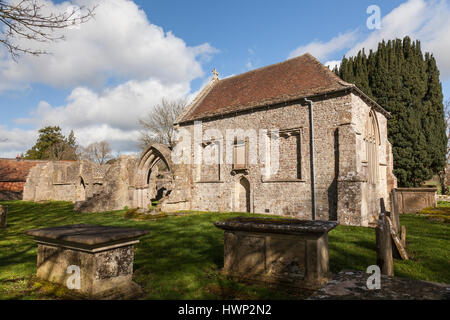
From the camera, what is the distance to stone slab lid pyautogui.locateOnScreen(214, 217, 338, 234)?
4219 mm

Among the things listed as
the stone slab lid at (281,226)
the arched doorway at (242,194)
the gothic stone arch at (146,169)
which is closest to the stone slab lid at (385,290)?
the stone slab lid at (281,226)

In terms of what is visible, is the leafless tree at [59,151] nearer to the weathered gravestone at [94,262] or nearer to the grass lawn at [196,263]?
the grass lawn at [196,263]

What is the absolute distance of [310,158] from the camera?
43.9 feet

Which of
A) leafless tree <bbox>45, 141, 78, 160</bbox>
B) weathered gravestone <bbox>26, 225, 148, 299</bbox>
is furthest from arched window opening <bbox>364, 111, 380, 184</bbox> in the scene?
leafless tree <bbox>45, 141, 78, 160</bbox>

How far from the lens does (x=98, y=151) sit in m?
60.0

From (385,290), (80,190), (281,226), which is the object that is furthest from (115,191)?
(385,290)

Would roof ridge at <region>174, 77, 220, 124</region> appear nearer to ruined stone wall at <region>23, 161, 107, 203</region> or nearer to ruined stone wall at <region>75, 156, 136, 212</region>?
ruined stone wall at <region>75, 156, 136, 212</region>

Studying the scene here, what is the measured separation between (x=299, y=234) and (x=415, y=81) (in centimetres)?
2161

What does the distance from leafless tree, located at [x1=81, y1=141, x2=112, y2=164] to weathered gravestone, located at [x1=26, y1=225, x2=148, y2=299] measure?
5922cm

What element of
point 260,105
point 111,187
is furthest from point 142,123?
point 260,105
